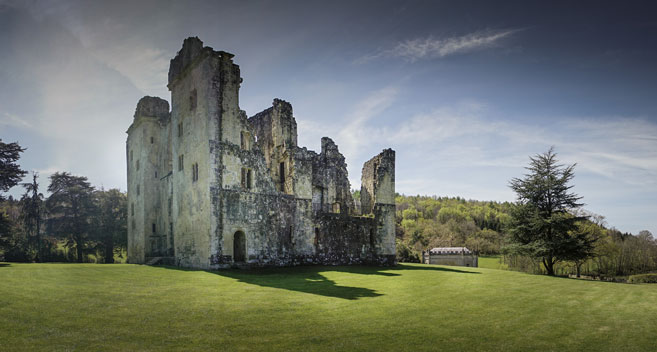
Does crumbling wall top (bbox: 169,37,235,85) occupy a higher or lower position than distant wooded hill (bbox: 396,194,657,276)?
higher

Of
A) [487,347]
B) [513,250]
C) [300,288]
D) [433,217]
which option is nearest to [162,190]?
[300,288]

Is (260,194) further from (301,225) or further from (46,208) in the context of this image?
(46,208)

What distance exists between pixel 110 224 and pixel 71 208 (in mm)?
4987

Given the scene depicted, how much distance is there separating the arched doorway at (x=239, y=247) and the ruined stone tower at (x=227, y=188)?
6 centimetres

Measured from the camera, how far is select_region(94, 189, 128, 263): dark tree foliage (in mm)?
43062

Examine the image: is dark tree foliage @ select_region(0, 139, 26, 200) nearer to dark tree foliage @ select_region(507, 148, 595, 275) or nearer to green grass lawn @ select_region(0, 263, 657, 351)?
green grass lawn @ select_region(0, 263, 657, 351)

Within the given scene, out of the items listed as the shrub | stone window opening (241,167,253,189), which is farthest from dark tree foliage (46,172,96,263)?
the shrub

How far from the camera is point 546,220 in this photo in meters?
28.7

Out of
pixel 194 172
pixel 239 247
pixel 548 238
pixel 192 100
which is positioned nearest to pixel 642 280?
pixel 548 238

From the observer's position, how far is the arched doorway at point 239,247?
24797 millimetres

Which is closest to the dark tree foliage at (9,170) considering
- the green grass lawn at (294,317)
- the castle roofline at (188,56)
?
the castle roofline at (188,56)

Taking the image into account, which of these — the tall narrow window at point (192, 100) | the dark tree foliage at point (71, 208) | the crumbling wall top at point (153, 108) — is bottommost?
the dark tree foliage at point (71, 208)

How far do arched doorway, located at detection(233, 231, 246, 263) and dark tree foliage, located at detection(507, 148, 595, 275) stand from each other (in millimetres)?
19919

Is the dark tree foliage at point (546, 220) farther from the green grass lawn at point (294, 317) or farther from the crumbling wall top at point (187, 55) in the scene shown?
the crumbling wall top at point (187, 55)
